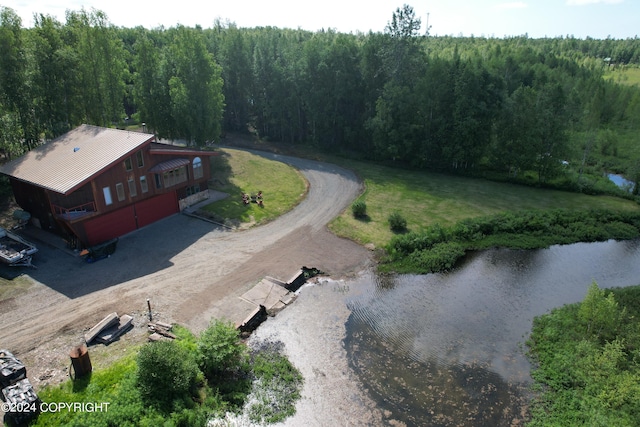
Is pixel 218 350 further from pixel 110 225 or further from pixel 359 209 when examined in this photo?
pixel 359 209

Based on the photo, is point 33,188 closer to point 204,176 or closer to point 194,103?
point 204,176

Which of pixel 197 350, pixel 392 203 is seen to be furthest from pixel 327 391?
pixel 392 203

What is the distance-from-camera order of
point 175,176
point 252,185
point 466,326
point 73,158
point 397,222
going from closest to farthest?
point 466,326, point 73,158, point 397,222, point 175,176, point 252,185

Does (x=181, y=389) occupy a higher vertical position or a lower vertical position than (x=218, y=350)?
lower

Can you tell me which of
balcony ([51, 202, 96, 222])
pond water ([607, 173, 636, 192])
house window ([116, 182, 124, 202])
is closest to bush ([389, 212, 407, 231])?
house window ([116, 182, 124, 202])

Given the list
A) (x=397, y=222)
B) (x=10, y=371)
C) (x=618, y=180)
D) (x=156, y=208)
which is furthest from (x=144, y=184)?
(x=618, y=180)

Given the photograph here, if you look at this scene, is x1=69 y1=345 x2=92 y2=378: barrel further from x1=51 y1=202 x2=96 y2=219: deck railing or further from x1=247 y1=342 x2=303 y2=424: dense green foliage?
x1=51 y1=202 x2=96 y2=219: deck railing

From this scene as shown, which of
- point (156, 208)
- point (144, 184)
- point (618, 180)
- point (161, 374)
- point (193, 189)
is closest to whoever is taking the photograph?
point (161, 374)

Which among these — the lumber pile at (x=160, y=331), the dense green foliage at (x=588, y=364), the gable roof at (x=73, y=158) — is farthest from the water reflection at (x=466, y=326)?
the gable roof at (x=73, y=158)
